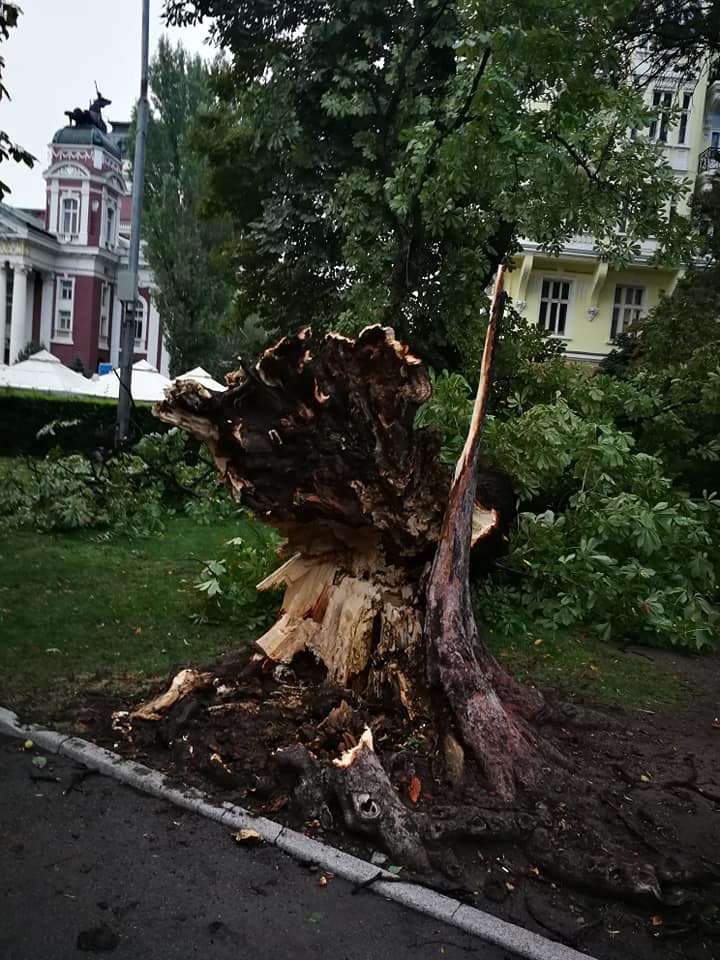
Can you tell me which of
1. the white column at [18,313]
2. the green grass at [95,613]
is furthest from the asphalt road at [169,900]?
the white column at [18,313]

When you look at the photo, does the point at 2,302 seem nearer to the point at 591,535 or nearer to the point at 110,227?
the point at 110,227

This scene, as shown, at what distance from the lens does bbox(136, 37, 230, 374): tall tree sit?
3238 cm

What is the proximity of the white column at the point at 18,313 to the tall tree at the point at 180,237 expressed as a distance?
52.3 ft

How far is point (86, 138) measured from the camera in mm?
50344

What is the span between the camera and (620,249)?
920cm

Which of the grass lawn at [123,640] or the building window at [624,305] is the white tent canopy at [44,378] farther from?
the building window at [624,305]

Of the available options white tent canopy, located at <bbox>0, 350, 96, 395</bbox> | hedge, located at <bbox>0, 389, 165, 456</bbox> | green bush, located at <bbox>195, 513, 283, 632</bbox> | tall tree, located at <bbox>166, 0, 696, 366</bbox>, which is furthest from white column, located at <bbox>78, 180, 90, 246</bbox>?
green bush, located at <bbox>195, 513, 283, 632</bbox>

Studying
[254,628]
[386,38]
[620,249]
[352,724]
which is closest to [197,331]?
[386,38]

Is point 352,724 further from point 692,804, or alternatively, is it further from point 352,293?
point 352,293

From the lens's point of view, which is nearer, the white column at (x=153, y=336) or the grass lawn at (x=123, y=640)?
the grass lawn at (x=123, y=640)

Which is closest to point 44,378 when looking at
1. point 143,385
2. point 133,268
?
point 143,385

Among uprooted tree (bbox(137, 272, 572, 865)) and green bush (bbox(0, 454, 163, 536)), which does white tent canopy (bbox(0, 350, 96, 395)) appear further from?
uprooted tree (bbox(137, 272, 572, 865))

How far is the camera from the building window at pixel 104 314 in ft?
165

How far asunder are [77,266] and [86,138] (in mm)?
8026
